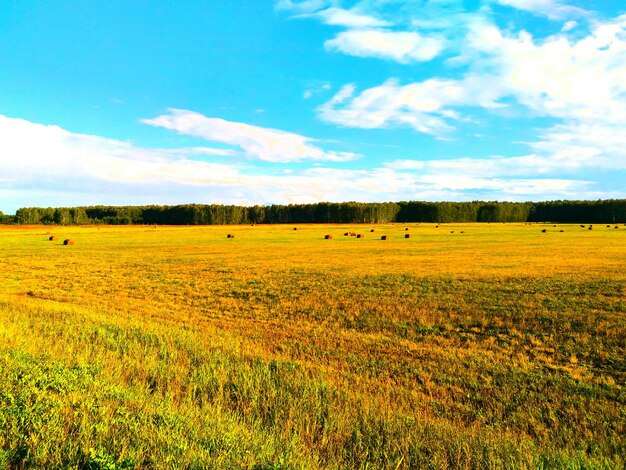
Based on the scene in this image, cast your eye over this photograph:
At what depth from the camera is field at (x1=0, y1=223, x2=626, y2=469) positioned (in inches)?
218

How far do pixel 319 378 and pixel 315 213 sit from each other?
168 meters

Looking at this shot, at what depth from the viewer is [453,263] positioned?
97.5 ft

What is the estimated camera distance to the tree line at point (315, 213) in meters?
173

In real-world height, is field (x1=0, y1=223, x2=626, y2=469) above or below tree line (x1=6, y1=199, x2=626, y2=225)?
below

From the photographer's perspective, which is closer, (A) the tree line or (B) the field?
(B) the field

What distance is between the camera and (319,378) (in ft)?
29.0

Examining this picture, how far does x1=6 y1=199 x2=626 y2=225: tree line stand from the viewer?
172875mm

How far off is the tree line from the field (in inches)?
6102

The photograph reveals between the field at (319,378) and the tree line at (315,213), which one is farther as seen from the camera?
the tree line at (315,213)

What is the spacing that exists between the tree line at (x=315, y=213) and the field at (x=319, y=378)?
155001 mm

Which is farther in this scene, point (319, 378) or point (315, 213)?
point (315, 213)

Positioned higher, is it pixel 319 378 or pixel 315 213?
pixel 315 213

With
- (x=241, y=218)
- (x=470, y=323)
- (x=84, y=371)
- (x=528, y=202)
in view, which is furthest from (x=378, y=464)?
(x=528, y=202)

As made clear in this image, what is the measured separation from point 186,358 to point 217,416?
3603 millimetres
